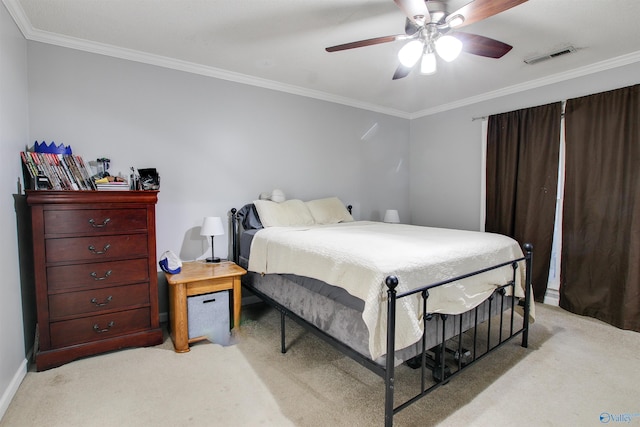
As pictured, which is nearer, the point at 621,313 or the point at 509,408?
the point at 509,408

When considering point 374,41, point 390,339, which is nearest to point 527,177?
point 374,41

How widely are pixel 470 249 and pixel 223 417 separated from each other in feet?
5.70

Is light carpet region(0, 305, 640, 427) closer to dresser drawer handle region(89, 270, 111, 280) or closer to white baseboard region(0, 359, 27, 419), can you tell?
white baseboard region(0, 359, 27, 419)

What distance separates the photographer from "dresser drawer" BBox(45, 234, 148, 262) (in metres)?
2.13

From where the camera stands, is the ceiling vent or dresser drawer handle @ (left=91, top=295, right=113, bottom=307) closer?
dresser drawer handle @ (left=91, top=295, right=113, bottom=307)

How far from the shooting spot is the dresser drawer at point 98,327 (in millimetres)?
2156

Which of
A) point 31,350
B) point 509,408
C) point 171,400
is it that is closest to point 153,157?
point 31,350

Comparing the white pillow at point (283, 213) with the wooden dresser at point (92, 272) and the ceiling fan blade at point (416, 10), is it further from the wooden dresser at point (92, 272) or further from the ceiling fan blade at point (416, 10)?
the ceiling fan blade at point (416, 10)

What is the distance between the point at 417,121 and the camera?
15.7 ft

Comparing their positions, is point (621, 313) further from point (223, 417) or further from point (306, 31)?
point (306, 31)

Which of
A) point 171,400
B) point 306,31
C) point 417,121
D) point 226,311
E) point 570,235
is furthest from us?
point 417,121

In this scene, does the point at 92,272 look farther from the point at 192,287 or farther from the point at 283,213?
the point at 283,213

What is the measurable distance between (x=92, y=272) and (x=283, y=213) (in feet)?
5.42

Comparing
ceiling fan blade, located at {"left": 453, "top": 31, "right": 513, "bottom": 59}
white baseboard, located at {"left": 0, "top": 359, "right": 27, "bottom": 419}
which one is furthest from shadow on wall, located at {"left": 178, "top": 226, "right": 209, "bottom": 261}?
ceiling fan blade, located at {"left": 453, "top": 31, "right": 513, "bottom": 59}
